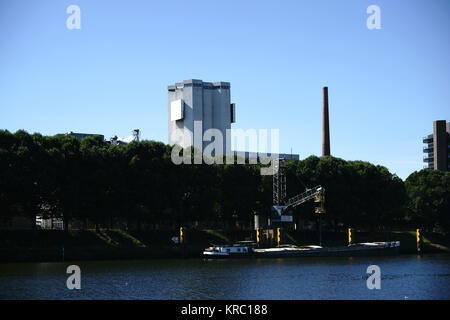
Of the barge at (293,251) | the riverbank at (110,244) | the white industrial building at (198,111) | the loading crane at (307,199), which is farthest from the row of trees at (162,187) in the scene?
the white industrial building at (198,111)

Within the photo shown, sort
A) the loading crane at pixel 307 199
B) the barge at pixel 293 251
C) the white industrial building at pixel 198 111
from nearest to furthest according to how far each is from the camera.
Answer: the barge at pixel 293 251
the loading crane at pixel 307 199
the white industrial building at pixel 198 111

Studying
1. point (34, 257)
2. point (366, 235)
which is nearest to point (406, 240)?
point (366, 235)

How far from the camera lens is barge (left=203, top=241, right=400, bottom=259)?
370 feet

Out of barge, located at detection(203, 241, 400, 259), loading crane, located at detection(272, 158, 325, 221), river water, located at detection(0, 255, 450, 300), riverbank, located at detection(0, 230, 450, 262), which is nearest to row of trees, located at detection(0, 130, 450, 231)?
loading crane, located at detection(272, 158, 325, 221)

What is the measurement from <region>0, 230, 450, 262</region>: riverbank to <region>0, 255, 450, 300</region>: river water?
5.52 meters

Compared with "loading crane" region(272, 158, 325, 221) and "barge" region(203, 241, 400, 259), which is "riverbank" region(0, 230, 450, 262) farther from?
"loading crane" region(272, 158, 325, 221)

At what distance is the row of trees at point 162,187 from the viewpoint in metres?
111

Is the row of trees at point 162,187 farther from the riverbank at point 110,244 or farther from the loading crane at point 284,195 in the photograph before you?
the riverbank at point 110,244

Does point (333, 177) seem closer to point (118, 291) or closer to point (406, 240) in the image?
point (406, 240)

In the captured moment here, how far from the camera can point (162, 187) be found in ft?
411

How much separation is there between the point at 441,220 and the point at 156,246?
81.6 m

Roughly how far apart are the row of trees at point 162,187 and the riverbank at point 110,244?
12.6 feet

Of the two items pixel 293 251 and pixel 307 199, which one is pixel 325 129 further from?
pixel 293 251
